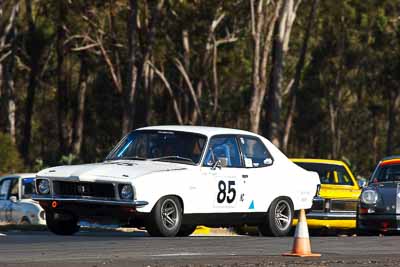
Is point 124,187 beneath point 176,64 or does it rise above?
beneath

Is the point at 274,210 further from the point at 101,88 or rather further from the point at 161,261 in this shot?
the point at 101,88

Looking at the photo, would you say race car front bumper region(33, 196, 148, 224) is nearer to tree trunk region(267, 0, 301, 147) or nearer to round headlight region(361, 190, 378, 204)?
round headlight region(361, 190, 378, 204)

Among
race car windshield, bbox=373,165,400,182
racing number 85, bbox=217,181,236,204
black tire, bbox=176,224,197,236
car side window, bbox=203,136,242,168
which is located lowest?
black tire, bbox=176,224,197,236

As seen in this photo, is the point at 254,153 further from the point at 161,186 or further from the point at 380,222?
the point at 161,186

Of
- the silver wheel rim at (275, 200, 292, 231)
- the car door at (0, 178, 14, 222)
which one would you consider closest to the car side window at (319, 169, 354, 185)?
the silver wheel rim at (275, 200, 292, 231)

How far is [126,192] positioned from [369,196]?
4.59 meters

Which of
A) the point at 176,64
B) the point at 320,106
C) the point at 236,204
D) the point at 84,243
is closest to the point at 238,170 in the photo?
the point at 236,204

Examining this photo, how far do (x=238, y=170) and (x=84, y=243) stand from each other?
3.36 metres

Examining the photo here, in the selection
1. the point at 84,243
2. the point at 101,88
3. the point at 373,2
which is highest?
the point at 373,2

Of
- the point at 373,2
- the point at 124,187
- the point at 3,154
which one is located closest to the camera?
the point at 124,187

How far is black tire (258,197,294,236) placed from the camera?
16.5m

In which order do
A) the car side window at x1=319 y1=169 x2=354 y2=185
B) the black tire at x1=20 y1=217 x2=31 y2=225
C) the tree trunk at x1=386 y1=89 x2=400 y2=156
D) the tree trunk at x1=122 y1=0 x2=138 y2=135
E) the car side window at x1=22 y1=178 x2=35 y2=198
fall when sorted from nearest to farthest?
the car side window at x1=319 y1=169 x2=354 y2=185 < the black tire at x1=20 y1=217 x2=31 y2=225 < the car side window at x1=22 y1=178 x2=35 y2=198 < the tree trunk at x1=122 y1=0 x2=138 y2=135 < the tree trunk at x1=386 y1=89 x2=400 y2=156

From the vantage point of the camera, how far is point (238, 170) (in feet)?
52.7

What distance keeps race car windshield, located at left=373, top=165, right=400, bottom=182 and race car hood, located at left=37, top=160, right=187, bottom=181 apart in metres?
4.26
